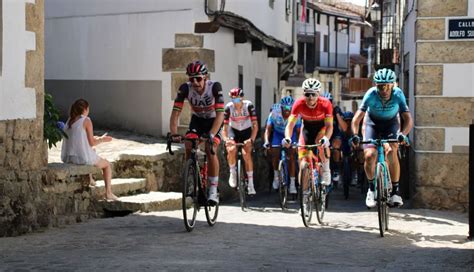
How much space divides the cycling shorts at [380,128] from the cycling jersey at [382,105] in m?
0.10

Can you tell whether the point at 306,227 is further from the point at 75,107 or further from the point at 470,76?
the point at 470,76

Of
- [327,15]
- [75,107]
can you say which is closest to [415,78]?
[75,107]

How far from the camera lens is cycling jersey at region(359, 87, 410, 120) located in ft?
37.5

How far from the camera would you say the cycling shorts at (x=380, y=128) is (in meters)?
11.6

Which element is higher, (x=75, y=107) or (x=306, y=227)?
(x=75, y=107)

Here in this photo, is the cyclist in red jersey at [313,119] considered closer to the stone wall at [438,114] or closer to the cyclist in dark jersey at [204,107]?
the cyclist in dark jersey at [204,107]

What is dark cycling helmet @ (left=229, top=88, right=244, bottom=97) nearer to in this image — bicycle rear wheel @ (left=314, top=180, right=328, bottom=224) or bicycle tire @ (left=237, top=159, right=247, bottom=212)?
bicycle tire @ (left=237, top=159, right=247, bottom=212)

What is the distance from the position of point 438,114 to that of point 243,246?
647 centimetres

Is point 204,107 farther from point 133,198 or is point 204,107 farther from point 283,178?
point 283,178

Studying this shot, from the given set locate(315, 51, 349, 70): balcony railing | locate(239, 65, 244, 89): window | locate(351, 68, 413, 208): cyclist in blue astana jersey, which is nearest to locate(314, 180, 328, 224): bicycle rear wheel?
locate(351, 68, 413, 208): cyclist in blue astana jersey

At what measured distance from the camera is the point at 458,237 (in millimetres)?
10867

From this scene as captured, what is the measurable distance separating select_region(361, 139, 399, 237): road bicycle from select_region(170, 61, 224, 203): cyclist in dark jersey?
162 centimetres

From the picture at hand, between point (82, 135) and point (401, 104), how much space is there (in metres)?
4.01

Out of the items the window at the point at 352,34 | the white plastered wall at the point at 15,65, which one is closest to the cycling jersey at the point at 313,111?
the white plastered wall at the point at 15,65
